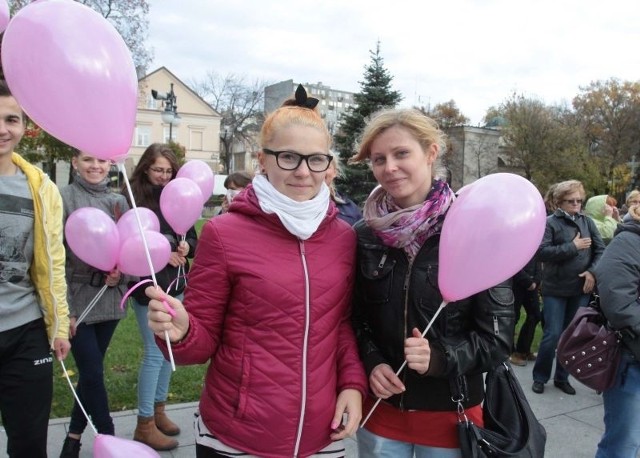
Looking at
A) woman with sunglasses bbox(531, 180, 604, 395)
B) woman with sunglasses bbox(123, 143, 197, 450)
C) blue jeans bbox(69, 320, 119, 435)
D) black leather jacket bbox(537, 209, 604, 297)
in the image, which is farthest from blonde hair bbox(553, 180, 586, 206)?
blue jeans bbox(69, 320, 119, 435)

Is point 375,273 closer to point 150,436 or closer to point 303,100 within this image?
point 303,100

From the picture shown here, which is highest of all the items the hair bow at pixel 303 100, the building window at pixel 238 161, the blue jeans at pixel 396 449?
the building window at pixel 238 161

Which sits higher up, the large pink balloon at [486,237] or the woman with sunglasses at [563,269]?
the large pink balloon at [486,237]

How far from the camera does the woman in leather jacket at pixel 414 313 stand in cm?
203

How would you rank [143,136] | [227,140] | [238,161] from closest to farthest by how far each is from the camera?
[143,136] < [227,140] < [238,161]

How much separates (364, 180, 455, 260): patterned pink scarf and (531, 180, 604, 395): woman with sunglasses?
3.64 metres

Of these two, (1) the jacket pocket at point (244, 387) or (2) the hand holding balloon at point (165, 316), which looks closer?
Result: (2) the hand holding balloon at point (165, 316)

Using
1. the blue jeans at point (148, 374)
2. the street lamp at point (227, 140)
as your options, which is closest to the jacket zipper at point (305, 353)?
the blue jeans at point (148, 374)

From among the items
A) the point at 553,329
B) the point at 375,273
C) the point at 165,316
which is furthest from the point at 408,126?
the point at 553,329

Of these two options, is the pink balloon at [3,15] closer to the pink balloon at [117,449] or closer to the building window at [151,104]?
the pink balloon at [117,449]

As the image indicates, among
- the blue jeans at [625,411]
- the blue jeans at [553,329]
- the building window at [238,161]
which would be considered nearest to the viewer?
the blue jeans at [625,411]

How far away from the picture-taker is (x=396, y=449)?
217cm

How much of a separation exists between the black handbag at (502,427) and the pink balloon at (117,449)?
1233mm

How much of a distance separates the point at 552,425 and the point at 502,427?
285cm
